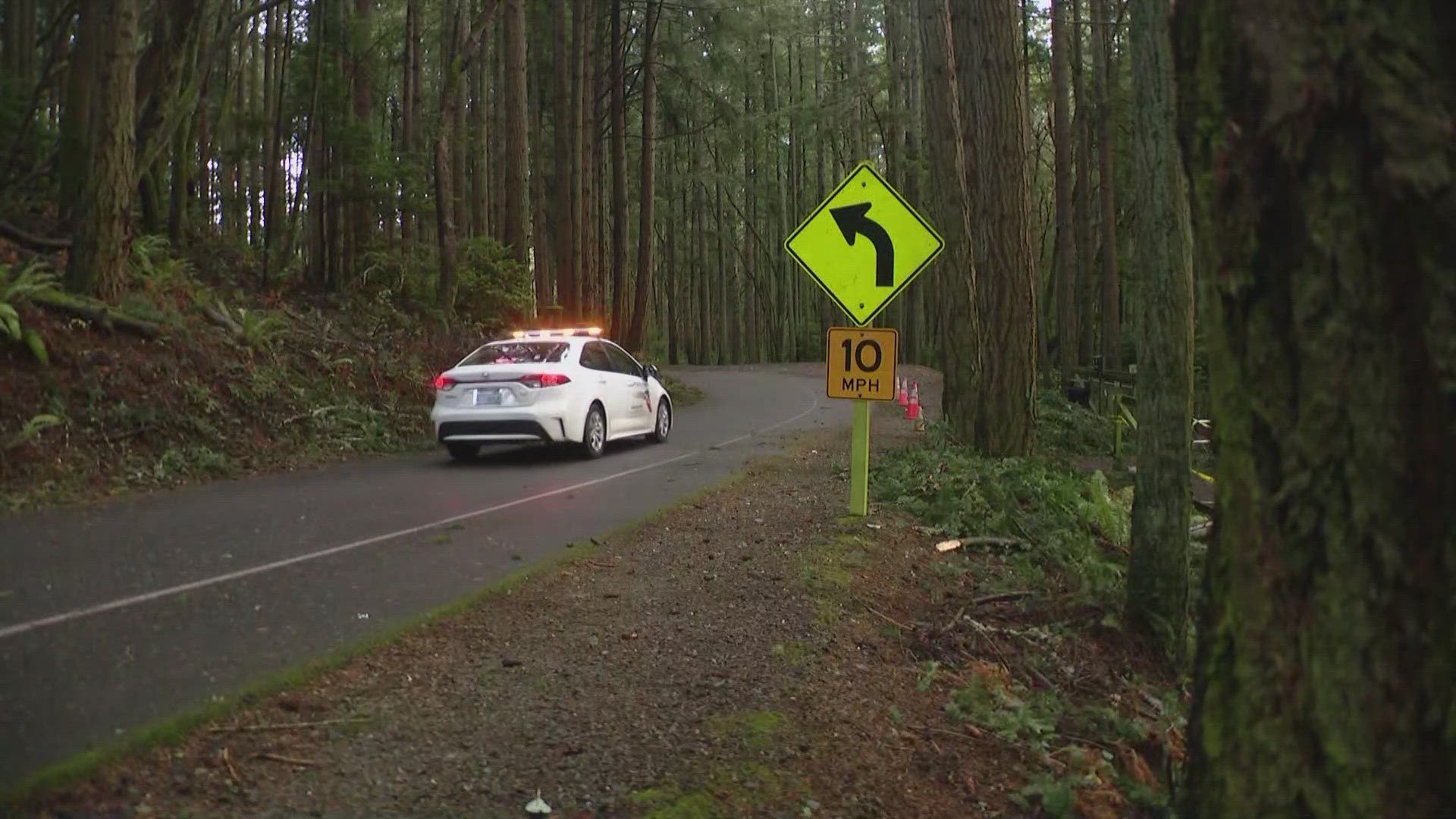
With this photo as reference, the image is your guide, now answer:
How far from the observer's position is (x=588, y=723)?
473cm

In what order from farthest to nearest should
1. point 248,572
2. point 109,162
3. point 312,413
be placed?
point 312,413 < point 109,162 < point 248,572

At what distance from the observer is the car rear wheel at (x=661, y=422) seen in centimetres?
1772

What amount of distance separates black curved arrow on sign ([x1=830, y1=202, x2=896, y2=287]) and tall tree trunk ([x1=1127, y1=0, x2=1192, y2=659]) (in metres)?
2.35

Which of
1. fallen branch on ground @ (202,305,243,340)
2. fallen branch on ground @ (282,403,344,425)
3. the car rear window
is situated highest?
fallen branch on ground @ (202,305,243,340)

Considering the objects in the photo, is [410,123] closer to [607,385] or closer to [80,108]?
[80,108]

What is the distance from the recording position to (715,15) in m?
28.7

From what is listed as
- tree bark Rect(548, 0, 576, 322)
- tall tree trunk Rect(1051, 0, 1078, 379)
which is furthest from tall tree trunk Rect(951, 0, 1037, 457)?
tall tree trunk Rect(1051, 0, 1078, 379)

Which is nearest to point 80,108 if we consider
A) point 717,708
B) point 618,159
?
point 717,708

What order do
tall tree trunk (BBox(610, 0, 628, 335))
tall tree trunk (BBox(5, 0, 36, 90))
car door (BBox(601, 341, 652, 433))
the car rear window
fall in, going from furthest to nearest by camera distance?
tall tree trunk (BBox(610, 0, 628, 335)) → tall tree trunk (BBox(5, 0, 36, 90)) → car door (BBox(601, 341, 652, 433)) → the car rear window

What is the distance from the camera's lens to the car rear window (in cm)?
1476

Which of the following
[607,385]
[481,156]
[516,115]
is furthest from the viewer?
[481,156]

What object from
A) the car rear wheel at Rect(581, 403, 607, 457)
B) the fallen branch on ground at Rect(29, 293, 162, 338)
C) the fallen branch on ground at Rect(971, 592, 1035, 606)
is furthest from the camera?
the car rear wheel at Rect(581, 403, 607, 457)

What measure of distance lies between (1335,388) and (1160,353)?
195 inches

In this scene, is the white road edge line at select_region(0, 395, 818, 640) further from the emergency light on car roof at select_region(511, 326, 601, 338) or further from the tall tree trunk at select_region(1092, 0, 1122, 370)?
the tall tree trunk at select_region(1092, 0, 1122, 370)
